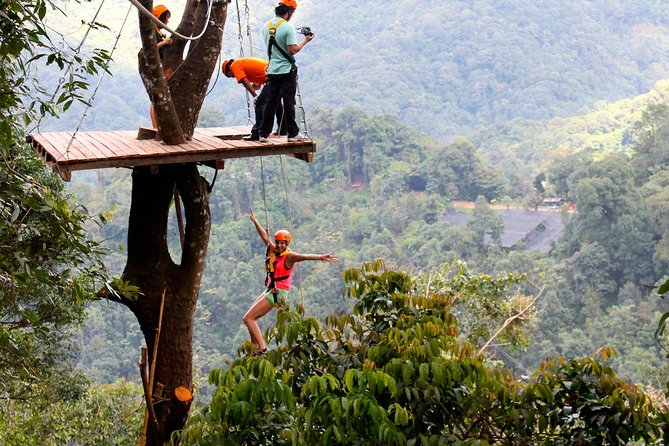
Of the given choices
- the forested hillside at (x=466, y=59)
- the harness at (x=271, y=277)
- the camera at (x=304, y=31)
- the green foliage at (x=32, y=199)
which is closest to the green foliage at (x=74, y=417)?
the harness at (x=271, y=277)

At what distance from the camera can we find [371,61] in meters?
54.9

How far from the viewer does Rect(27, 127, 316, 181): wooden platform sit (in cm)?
371

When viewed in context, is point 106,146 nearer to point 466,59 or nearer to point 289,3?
point 289,3

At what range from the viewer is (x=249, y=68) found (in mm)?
4980

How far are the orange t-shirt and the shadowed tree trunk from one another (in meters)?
0.61

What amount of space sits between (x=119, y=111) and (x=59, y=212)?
4486cm

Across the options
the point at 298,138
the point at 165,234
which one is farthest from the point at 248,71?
the point at 165,234

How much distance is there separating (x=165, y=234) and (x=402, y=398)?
6.78ft

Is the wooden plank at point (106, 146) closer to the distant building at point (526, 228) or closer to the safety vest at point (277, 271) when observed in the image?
the safety vest at point (277, 271)

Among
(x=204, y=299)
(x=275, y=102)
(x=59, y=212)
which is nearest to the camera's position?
(x=59, y=212)

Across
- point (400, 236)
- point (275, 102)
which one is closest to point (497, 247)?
point (400, 236)

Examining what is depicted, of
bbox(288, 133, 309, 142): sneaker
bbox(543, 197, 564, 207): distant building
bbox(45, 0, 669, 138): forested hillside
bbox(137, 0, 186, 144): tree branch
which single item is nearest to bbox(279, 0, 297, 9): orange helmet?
bbox(288, 133, 309, 142): sneaker

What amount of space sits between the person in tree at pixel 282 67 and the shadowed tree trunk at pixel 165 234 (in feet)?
1.09

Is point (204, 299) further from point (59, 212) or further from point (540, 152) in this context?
point (59, 212)
